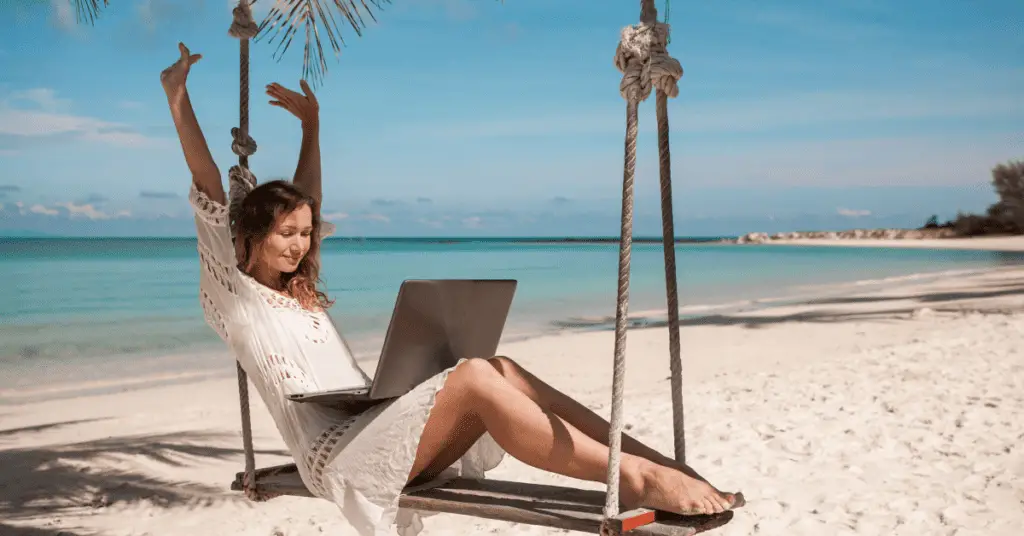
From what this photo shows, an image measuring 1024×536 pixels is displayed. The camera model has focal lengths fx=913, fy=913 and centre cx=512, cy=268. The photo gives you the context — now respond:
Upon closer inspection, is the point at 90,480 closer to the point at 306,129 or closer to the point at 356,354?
the point at 306,129

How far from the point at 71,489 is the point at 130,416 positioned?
5.82 ft

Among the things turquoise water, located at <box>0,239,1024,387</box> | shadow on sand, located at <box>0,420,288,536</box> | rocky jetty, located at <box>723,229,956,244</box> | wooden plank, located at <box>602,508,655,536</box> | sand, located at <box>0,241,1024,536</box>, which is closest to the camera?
wooden plank, located at <box>602,508,655,536</box>

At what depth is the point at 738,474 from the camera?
3.99 m

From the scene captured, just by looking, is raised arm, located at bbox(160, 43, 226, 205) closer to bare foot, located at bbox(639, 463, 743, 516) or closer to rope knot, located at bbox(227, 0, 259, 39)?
rope knot, located at bbox(227, 0, 259, 39)

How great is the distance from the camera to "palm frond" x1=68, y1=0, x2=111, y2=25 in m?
3.27

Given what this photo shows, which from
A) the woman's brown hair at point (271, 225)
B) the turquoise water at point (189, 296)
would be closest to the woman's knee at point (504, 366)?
the woman's brown hair at point (271, 225)

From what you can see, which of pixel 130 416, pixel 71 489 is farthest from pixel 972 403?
pixel 130 416

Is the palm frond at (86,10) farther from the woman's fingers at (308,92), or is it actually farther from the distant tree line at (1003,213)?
the distant tree line at (1003,213)

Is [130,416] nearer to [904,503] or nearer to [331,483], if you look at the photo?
[331,483]

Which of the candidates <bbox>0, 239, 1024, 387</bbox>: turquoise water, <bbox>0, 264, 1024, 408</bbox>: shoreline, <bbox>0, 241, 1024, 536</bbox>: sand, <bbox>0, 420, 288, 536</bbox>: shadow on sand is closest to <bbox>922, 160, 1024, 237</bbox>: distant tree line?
<bbox>0, 239, 1024, 387</bbox>: turquoise water

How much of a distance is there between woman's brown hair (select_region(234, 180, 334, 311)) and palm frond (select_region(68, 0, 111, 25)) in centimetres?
122

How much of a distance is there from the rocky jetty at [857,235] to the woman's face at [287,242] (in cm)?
4021

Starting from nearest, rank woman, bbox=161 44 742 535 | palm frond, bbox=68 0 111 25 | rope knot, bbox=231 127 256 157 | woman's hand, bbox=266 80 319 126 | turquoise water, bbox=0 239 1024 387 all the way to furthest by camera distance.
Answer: woman, bbox=161 44 742 535 → rope knot, bbox=231 127 256 157 → woman's hand, bbox=266 80 319 126 → palm frond, bbox=68 0 111 25 → turquoise water, bbox=0 239 1024 387

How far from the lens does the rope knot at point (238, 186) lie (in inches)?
104
